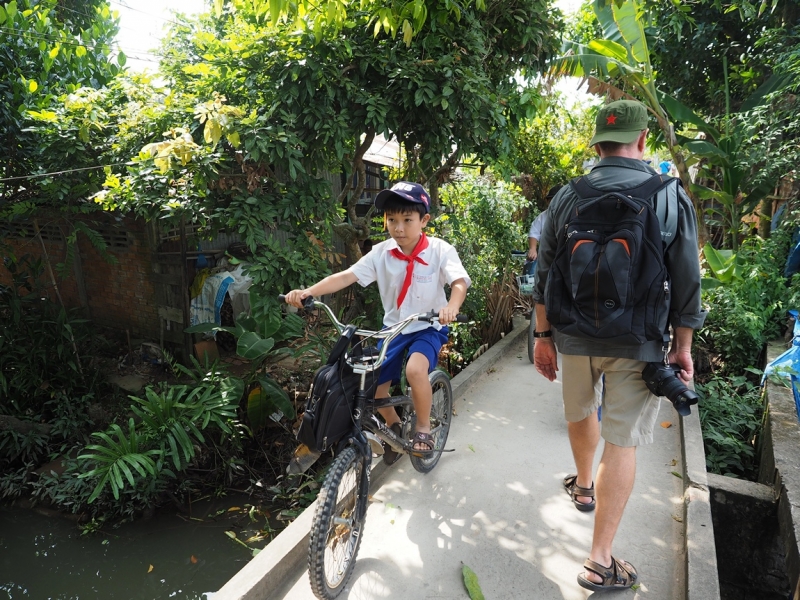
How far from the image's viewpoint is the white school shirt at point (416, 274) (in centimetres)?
314

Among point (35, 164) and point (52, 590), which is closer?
point (52, 590)

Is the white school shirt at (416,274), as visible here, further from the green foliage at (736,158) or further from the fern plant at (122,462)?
the green foliage at (736,158)

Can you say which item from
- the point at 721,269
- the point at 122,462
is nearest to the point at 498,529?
the point at 122,462

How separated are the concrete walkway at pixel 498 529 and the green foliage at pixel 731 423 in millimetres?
322

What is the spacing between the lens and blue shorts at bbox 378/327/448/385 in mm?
3053

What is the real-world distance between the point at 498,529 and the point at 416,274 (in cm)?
154

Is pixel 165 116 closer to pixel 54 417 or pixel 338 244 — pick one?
pixel 54 417

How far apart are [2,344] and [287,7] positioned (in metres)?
5.14

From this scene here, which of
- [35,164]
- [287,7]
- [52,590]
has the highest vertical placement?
[287,7]

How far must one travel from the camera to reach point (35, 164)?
19.4 feet

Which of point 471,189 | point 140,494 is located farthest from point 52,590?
point 471,189

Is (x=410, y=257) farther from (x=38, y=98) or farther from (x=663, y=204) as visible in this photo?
(x=38, y=98)

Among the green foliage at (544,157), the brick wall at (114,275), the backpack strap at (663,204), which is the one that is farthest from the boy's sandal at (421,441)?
the green foliage at (544,157)

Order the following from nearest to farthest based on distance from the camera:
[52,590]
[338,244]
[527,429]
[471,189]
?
[52,590] → [527,429] → [471,189] → [338,244]
